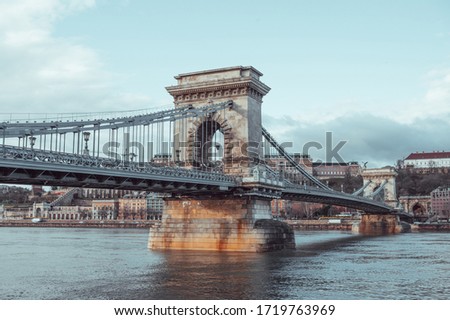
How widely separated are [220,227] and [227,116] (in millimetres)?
8268

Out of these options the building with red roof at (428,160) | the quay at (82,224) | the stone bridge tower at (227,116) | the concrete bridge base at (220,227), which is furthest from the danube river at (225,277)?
the building with red roof at (428,160)

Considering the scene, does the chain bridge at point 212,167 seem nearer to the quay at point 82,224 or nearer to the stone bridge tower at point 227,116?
the stone bridge tower at point 227,116

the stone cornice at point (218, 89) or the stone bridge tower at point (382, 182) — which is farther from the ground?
the stone cornice at point (218, 89)

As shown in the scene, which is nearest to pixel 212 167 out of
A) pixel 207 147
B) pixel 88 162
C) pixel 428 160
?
pixel 207 147

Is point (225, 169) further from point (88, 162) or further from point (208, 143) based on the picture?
point (88, 162)

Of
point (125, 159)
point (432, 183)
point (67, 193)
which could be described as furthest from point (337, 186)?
point (125, 159)

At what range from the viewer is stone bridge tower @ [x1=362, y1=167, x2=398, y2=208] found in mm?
105725

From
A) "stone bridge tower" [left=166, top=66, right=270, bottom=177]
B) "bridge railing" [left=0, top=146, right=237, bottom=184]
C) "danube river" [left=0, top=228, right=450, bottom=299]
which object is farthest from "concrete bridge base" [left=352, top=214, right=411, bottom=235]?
"bridge railing" [left=0, top=146, right=237, bottom=184]

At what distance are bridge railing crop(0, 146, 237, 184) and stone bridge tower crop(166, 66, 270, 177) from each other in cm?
490

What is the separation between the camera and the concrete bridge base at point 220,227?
38406 millimetres

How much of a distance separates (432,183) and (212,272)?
13551cm

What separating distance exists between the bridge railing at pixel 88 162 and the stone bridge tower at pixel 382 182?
74.2 metres

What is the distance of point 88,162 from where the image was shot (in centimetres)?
2680
